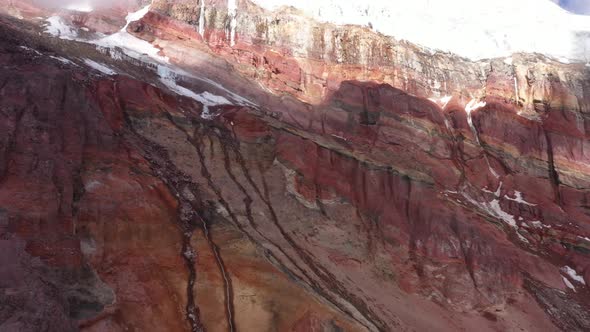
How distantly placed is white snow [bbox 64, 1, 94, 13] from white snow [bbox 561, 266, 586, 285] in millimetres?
59623

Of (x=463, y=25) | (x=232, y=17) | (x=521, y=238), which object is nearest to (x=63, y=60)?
Result: (x=232, y=17)

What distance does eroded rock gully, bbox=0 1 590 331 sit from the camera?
20422 mm

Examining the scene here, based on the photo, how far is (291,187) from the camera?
119ft

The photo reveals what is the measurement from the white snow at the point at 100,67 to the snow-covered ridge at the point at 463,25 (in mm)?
31037

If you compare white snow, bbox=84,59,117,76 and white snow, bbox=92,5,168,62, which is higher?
white snow, bbox=84,59,117,76

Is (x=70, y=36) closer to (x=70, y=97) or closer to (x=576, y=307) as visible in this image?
(x=70, y=97)

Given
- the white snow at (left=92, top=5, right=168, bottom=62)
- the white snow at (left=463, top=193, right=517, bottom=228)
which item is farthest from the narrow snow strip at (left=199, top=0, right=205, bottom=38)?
the white snow at (left=463, top=193, right=517, bottom=228)

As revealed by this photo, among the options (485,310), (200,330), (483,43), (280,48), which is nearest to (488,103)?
(483,43)

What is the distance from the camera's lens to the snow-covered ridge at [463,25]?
74.0 m

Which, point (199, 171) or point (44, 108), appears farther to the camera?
point (199, 171)

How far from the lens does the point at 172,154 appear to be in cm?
3406

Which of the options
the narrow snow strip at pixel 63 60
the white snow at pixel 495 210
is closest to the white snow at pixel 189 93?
the narrow snow strip at pixel 63 60

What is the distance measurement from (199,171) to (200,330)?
15.8m

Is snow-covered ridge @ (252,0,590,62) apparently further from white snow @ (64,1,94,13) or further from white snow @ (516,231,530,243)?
white snow @ (516,231,530,243)
